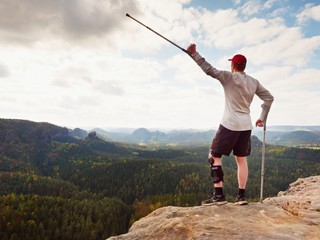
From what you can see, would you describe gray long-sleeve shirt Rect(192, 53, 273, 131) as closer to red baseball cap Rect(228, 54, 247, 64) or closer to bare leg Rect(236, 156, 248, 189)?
red baseball cap Rect(228, 54, 247, 64)

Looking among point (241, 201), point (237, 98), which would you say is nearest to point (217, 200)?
point (241, 201)

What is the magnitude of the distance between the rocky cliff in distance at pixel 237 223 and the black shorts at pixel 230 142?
1.94 m

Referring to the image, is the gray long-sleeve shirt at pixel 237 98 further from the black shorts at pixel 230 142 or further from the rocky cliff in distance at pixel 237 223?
the rocky cliff in distance at pixel 237 223

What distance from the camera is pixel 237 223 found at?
28.5ft

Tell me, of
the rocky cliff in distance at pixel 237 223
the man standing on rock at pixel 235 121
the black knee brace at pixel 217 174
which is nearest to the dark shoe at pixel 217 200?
the man standing on rock at pixel 235 121

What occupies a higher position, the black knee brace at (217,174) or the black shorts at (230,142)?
the black shorts at (230,142)

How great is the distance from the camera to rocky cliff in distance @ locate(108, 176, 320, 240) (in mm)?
7965

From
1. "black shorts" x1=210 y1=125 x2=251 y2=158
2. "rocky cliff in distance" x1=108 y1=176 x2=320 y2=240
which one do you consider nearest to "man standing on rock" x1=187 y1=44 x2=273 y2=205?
"black shorts" x1=210 y1=125 x2=251 y2=158

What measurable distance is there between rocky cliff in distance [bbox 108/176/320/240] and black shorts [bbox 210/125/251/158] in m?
1.94

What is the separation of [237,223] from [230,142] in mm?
2776

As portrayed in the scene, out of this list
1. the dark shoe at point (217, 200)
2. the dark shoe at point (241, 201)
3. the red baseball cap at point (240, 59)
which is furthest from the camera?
the dark shoe at point (241, 201)

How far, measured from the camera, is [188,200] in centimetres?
14838

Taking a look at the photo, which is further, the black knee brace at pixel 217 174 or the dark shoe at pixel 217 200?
the dark shoe at pixel 217 200

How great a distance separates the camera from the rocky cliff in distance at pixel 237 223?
796 centimetres
